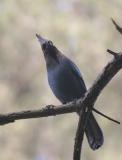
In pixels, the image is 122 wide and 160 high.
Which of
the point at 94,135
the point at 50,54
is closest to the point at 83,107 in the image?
the point at 94,135

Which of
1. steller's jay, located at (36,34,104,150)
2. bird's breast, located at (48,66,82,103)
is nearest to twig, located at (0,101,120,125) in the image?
steller's jay, located at (36,34,104,150)

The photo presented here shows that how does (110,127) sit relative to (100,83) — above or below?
above

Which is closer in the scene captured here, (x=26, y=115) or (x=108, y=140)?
(x=26, y=115)

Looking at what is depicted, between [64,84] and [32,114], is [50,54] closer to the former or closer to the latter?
[64,84]

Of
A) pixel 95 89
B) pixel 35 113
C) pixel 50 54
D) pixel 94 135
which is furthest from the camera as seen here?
pixel 50 54

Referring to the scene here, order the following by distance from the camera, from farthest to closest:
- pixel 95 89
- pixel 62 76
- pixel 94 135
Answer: pixel 62 76 < pixel 94 135 < pixel 95 89

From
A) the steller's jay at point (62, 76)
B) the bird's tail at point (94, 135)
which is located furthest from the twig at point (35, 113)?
the steller's jay at point (62, 76)

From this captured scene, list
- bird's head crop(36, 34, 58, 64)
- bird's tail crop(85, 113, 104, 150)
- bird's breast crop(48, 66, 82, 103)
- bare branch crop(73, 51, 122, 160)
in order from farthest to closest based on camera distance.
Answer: bird's breast crop(48, 66, 82, 103), bird's head crop(36, 34, 58, 64), bird's tail crop(85, 113, 104, 150), bare branch crop(73, 51, 122, 160)

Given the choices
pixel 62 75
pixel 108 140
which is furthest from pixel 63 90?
pixel 108 140

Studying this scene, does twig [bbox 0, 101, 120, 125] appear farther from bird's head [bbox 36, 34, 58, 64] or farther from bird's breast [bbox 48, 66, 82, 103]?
bird's breast [bbox 48, 66, 82, 103]

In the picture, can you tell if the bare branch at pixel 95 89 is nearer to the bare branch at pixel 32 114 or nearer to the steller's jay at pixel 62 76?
the bare branch at pixel 32 114

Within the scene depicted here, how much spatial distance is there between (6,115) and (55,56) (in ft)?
3.45

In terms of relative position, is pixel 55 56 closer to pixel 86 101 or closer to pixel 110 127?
pixel 86 101

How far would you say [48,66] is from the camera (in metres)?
2.39
